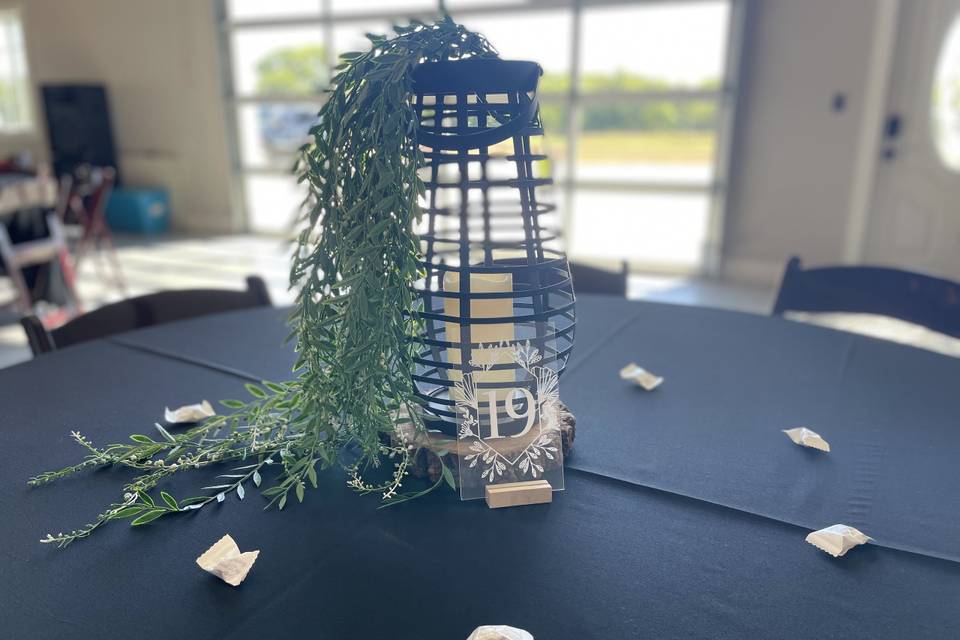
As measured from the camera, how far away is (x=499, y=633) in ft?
1.86

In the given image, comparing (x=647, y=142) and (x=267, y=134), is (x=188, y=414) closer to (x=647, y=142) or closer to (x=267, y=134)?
(x=647, y=142)

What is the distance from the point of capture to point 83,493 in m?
0.79

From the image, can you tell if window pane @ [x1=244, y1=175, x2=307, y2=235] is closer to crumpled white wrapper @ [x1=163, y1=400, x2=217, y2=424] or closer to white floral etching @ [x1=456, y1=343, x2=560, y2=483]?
crumpled white wrapper @ [x1=163, y1=400, x2=217, y2=424]

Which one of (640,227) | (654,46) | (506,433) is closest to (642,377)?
(506,433)

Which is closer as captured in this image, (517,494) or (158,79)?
(517,494)

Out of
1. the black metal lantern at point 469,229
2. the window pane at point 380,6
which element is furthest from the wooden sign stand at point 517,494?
the window pane at point 380,6

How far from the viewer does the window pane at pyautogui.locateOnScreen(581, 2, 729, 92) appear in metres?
5.01

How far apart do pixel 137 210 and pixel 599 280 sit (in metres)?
6.84

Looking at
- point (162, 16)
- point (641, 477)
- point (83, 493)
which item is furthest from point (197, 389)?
point (162, 16)

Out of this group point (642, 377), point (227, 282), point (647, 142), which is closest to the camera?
point (642, 377)

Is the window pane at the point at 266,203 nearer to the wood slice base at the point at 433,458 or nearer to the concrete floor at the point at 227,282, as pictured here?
the concrete floor at the point at 227,282

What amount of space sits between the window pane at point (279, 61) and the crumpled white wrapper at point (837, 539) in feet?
21.6

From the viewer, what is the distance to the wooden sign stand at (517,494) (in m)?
0.77

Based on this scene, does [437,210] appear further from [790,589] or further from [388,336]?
[790,589]
